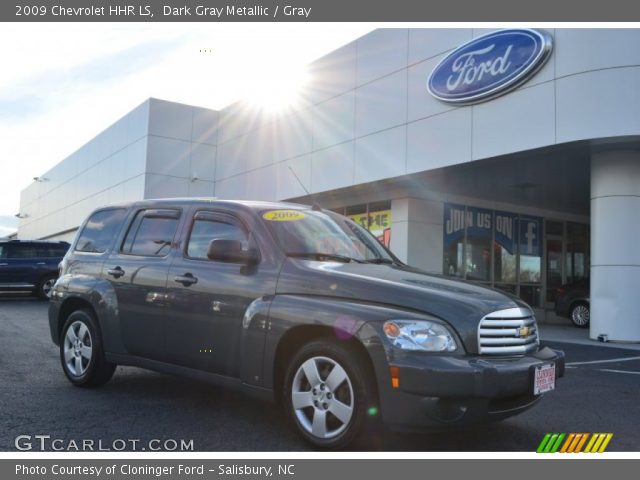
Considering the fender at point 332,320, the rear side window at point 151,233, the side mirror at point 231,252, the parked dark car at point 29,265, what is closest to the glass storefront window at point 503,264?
the parked dark car at point 29,265

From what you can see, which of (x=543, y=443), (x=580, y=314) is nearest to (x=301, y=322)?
(x=543, y=443)

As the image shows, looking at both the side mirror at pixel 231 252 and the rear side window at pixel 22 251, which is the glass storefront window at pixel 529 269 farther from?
the side mirror at pixel 231 252

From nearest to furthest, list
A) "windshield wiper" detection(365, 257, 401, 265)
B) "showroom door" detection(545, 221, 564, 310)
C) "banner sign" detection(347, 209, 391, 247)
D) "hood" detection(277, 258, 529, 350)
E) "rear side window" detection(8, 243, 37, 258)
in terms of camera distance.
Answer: "hood" detection(277, 258, 529, 350), "windshield wiper" detection(365, 257, 401, 265), "banner sign" detection(347, 209, 391, 247), "rear side window" detection(8, 243, 37, 258), "showroom door" detection(545, 221, 564, 310)

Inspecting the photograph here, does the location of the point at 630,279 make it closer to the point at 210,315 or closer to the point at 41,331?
the point at 210,315

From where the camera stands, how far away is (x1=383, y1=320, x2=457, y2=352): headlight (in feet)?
12.1

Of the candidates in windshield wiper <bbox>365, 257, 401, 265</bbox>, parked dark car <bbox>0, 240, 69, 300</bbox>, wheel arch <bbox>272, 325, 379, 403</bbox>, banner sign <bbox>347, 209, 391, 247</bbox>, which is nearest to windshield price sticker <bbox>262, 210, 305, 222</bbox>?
windshield wiper <bbox>365, 257, 401, 265</bbox>

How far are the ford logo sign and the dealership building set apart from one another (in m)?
0.03

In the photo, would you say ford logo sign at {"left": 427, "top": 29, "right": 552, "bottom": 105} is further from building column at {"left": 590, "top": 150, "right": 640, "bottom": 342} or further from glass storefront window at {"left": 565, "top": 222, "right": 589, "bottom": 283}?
glass storefront window at {"left": 565, "top": 222, "right": 589, "bottom": 283}

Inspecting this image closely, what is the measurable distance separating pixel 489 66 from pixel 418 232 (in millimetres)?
5198

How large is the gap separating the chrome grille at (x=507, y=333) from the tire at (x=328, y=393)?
76cm

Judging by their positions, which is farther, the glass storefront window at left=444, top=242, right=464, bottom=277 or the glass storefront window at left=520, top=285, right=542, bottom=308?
the glass storefront window at left=520, top=285, right=542, bottom=308

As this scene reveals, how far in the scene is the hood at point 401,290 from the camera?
378 centimetres

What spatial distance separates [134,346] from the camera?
17.4 ft

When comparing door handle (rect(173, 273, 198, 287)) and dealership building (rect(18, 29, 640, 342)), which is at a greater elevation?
dealership building (rect(18, 29, 640, 342))
